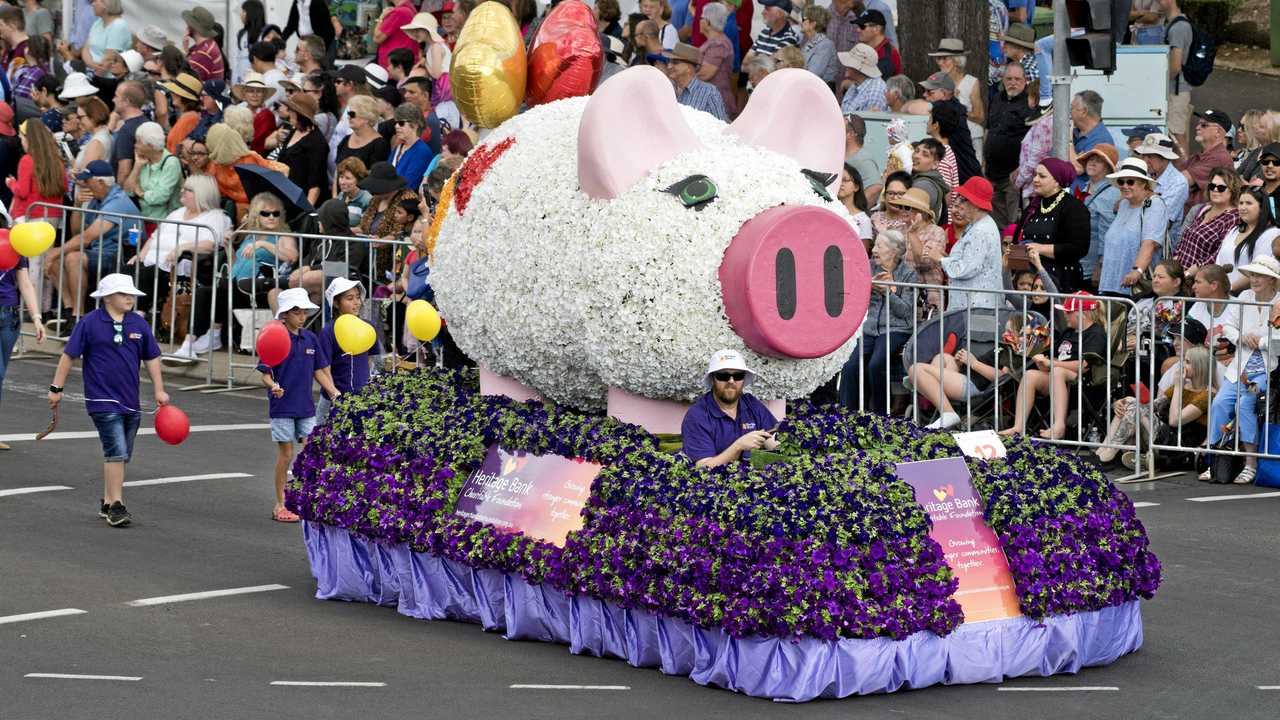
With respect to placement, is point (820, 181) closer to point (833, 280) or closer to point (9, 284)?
point (833, 280)

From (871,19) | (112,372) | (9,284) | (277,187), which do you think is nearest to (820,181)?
(112,372)

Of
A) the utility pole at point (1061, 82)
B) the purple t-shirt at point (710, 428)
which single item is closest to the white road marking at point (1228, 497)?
the utility pole at point (1061, 82)

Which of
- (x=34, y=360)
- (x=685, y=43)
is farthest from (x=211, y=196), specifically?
(x=685, y=43)

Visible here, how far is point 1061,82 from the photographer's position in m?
15.8

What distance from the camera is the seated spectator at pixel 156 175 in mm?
19797

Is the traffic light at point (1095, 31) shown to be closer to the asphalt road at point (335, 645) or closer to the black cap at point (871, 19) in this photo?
the asphalt road at point (335, 645)

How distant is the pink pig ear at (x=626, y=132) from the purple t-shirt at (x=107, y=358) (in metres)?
4.11

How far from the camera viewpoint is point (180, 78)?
21.5 meters

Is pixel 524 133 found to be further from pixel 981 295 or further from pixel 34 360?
pixel 34 360

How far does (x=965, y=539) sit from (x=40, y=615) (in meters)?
4.75

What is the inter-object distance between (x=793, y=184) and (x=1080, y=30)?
242 inches

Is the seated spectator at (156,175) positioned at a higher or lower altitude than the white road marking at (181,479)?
higher

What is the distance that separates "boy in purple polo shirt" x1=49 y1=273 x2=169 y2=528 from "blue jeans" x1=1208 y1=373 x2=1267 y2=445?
7.08 m

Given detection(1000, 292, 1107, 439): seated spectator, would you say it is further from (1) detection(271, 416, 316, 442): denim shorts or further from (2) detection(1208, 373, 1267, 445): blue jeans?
(1) detection(271, 416, 316, 442): denim shorts
